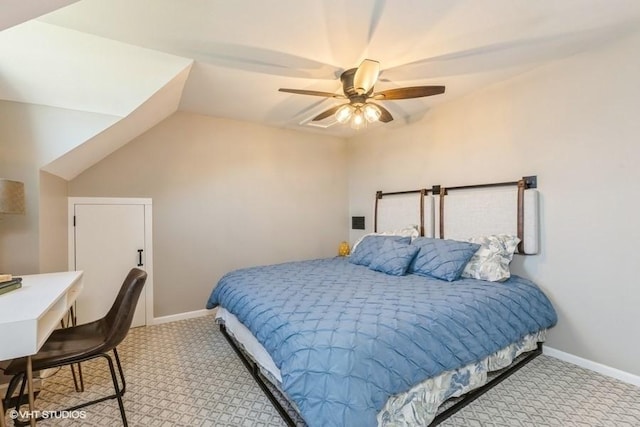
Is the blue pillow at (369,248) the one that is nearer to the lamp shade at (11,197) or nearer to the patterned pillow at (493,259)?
the patterned pillow at (493,259)

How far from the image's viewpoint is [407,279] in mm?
2863

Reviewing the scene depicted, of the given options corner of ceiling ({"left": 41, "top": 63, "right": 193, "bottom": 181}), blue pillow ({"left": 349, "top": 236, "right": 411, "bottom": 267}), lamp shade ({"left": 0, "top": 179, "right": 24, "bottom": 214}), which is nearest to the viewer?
lamp shade ({"left": 0, "top": 179, "right": 24, "bottom": 214})

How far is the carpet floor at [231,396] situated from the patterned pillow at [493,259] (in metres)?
0.81

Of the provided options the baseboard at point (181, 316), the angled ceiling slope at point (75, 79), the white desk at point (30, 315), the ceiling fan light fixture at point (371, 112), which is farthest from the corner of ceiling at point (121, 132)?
the baseboard at point (181, 316)

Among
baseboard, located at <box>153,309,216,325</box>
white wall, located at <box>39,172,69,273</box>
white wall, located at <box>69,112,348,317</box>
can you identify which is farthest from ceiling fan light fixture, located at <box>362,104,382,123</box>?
baseboard, located at <box>153,309,216,325</box>

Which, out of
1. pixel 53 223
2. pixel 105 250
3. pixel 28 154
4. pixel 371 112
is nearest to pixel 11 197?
pixel 28 154

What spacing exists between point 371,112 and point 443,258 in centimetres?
154

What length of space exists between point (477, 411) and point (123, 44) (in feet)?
12.2

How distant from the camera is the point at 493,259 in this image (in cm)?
278

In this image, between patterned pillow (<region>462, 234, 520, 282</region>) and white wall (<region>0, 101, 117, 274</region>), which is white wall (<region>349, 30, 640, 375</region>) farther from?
white wall (<region>0, 101, 117, 274</region>)

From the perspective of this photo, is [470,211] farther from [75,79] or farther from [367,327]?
[75,79]

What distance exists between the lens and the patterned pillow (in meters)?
2.73

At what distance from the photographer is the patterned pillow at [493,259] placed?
273 centimetres

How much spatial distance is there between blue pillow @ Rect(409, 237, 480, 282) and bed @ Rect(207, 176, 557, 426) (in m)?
0.01
